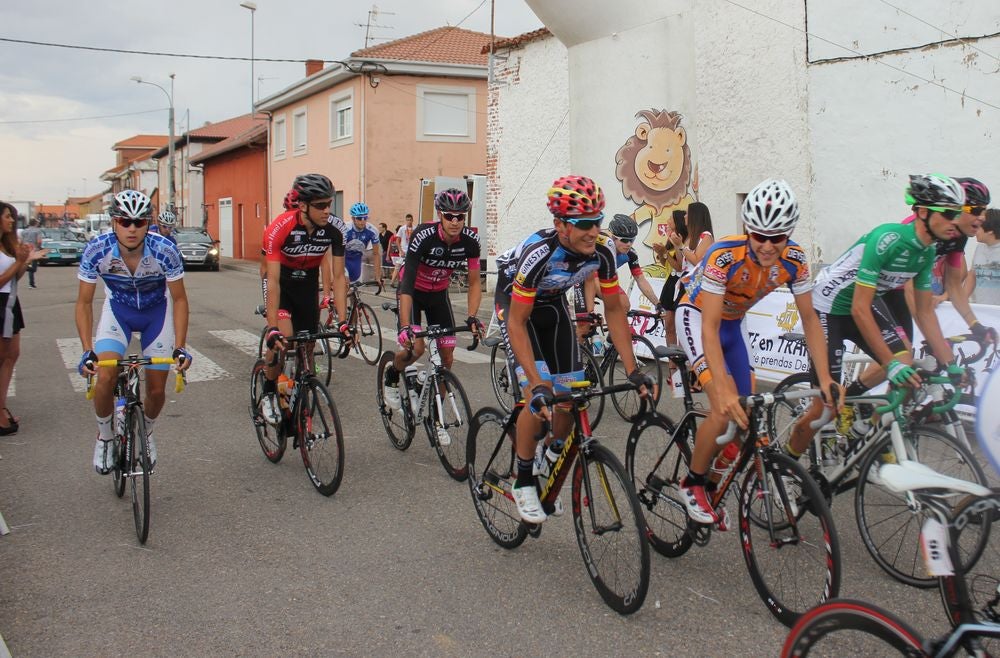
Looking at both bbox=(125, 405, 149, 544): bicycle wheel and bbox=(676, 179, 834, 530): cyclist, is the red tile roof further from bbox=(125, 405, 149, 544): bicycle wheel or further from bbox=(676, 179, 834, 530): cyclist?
bbox=(676, 179, 834, 530): cyclist

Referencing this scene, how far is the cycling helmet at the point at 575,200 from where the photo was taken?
4125 mm

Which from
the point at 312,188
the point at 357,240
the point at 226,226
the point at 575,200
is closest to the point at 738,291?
the point at 575,200

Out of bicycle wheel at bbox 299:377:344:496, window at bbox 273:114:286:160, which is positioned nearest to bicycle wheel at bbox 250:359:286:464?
bicycle wheel at bbox 299:377:344:496

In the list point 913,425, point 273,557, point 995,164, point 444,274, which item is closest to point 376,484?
point 273,557

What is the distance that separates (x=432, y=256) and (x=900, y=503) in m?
3.78

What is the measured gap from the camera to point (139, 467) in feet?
17.2

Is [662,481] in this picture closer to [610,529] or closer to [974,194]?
[610,529]

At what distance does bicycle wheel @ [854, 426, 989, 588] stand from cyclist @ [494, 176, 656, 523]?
1.22m

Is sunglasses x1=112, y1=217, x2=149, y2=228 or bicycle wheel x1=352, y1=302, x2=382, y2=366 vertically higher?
sunglasses x1=112, y1=217, x2=149, y2=228

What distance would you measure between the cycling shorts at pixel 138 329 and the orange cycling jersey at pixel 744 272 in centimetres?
336

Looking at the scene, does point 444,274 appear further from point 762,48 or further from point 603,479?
point 762,48

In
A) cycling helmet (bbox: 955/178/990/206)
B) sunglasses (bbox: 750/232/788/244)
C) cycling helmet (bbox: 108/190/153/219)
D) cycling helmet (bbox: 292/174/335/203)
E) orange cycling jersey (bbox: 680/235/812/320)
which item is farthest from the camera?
cycling helmet (bbox: 292/174/335/203)

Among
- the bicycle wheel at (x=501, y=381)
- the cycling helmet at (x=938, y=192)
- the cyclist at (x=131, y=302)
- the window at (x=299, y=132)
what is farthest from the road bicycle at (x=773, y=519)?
the window at (x=299, y=132)

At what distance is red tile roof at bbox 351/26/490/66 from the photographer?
97.5ft
